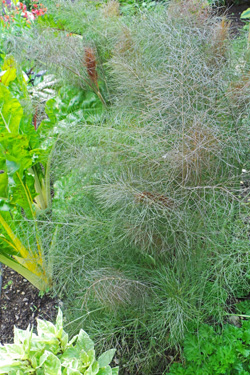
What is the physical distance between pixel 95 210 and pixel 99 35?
3.47 ft

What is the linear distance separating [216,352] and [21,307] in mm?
1170

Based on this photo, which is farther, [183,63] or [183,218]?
[183,63]

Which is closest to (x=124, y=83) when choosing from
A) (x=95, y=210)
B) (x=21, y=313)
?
(x=95, y=210)

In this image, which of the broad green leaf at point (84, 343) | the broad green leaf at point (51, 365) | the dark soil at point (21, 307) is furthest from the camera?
the dark soil at point (21, 307)

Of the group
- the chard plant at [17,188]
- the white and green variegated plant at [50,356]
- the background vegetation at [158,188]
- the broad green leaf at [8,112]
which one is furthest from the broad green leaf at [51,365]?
the broad green leaf at [8,112]

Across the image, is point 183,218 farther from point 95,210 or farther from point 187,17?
point 187,17

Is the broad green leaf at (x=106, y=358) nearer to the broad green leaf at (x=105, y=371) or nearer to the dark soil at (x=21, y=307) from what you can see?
the broad green leaf at (x=105, y=371)

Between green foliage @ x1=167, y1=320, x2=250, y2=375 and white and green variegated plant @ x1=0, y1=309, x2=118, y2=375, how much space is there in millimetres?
344

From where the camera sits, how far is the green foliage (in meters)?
1.40

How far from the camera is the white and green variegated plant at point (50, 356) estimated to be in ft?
3.85

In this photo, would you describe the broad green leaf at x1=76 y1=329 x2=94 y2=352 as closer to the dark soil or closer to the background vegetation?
the background vegetation

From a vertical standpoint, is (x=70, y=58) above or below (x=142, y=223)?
above

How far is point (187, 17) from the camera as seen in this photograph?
1.69 meters

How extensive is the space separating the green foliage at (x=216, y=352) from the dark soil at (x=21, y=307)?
78 cm
